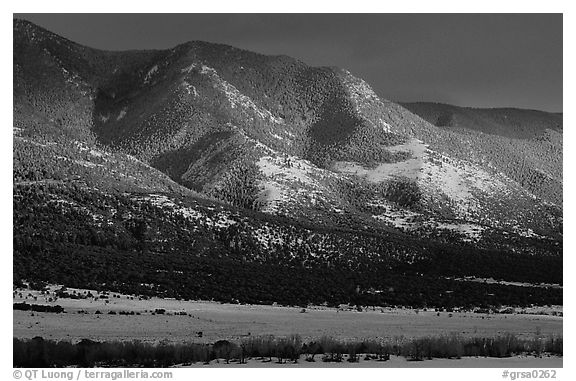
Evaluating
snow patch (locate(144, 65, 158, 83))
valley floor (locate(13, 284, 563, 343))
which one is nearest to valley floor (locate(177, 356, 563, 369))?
valley floor (locate(13, 284, 563, 343))

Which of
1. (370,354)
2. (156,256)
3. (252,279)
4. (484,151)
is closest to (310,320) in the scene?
(370,354)

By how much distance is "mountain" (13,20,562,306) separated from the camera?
7238 centimetres

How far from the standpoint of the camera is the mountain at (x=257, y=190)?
237 feet

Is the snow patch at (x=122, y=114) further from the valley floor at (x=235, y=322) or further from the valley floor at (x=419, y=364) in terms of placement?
the valley floor at (x=419, y=364)

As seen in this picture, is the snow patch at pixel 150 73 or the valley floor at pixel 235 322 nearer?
the valley floor at pixel 235 322

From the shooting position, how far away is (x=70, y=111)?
175875 millimetres

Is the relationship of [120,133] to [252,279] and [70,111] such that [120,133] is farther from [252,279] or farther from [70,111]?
[252,279]

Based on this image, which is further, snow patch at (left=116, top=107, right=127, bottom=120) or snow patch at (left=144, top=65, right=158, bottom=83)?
snow patch at (left=144, top=65, right=158, bottom=83)

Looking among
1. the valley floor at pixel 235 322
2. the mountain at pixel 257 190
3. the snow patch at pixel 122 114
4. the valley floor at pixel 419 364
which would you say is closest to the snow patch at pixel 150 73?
the mountain at pixel 257 190

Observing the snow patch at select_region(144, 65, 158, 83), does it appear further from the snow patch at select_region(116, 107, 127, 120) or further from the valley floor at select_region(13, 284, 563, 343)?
the valley floor at select_region(13, 284, 563, 343)

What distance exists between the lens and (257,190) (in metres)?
124

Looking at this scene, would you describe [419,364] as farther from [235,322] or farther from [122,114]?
[122,114]

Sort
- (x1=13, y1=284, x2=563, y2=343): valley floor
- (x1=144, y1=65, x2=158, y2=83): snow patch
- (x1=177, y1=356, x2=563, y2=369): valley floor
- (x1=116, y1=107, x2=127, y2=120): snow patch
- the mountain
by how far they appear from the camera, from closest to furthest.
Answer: (x1=177, y1=356, x2=563, y2=369): valley floor
(x1=13, y1=284, x2=563, y2=343): valley floor
the mountain
(x1=116, y1=107, x2=127, y2=120): snow patch
(x1=144, y1=65, x2=158, y2=83): snow patch

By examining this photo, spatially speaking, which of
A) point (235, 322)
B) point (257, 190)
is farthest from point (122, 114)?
point (235, 322)
